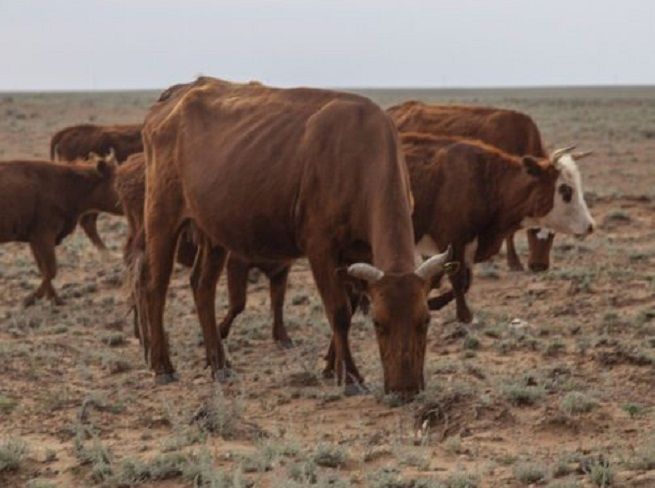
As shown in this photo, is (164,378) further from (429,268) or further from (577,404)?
(577,404)

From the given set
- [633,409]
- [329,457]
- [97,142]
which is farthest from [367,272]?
[97,142]

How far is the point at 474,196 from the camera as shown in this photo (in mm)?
11602

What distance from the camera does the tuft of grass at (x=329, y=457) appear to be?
260 inches

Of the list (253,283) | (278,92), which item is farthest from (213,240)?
(253,283)

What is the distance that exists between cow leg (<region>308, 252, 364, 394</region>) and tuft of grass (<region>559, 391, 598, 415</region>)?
1508mm

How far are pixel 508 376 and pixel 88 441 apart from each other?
3.46m

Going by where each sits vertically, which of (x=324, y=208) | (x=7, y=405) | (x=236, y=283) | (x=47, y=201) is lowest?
(x=7, y=405)

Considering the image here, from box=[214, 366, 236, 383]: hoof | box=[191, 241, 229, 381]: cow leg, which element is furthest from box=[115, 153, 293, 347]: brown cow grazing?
box=[214, 366, 236, 383]: hoof

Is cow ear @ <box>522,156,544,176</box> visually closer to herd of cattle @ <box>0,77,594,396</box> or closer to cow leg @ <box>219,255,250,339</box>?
herd of cattle @ <box>0,77,594,396</box>

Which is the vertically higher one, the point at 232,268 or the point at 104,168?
the point at 104,168

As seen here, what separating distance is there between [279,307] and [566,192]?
10.5 ft

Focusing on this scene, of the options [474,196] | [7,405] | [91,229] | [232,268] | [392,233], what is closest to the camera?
[392,233]

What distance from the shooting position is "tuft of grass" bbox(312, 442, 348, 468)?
6.61 meters

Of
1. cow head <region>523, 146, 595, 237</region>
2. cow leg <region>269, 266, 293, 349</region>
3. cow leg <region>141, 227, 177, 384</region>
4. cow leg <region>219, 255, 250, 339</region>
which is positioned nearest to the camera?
cow leg <region>141, 227, 177, 384</region>
